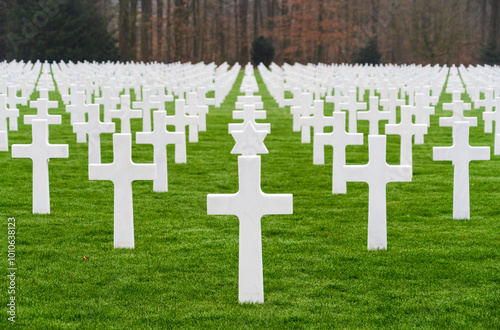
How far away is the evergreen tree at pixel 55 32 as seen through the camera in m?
41.6

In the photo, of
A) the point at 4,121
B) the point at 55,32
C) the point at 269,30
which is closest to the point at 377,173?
the point at 4,121

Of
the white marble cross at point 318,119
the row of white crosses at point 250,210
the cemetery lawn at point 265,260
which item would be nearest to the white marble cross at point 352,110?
the white marble cross at point 318,119

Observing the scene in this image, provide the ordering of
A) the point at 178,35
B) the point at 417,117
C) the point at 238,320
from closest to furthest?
the point at 238,320, the point at 417,117, the point at 178,35

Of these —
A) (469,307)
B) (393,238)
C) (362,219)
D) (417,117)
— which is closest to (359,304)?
(469,307)

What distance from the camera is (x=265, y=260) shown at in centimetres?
600

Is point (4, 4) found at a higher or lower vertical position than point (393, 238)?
higher

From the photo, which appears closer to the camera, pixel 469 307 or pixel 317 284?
pixel 469 307

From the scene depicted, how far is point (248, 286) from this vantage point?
5.00m

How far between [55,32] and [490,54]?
22510mm

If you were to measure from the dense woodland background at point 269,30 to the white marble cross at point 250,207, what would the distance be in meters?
37.8

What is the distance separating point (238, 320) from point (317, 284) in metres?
0.85

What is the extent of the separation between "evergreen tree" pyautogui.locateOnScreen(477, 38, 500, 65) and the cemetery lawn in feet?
114

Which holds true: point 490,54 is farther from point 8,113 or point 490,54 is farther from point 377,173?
point 377,173

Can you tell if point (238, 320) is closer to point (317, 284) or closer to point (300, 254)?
point (317, 284)
